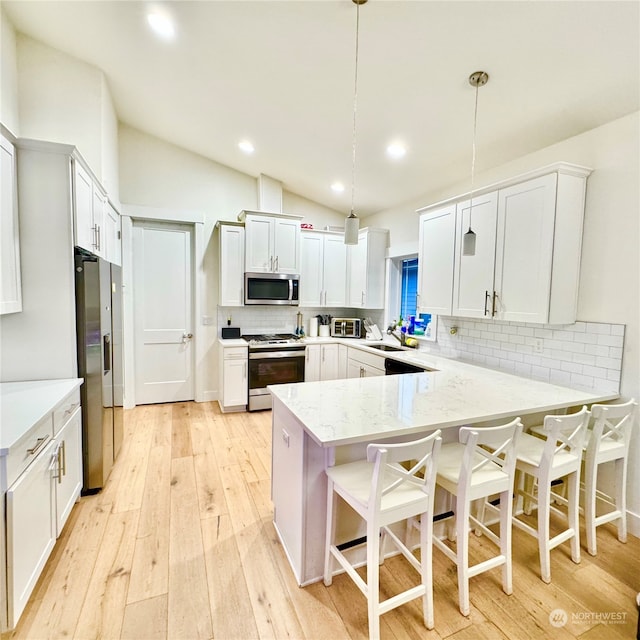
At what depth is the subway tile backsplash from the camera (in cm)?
231

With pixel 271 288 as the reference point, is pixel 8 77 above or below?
above

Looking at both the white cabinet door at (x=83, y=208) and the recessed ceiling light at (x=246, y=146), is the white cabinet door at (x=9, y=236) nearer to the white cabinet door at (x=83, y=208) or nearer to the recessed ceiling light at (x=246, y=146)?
the white cabinet door at (x=83, y=208)

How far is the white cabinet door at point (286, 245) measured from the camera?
4.48 metres

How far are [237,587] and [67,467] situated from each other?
1.25 m

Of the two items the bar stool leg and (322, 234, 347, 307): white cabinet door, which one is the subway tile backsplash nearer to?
the bar stool leg

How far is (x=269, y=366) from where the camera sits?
4.32 metres

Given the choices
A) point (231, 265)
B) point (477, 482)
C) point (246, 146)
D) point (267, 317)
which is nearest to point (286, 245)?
point (231, 265)

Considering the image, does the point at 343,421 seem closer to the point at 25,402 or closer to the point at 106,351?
the point at 25,402

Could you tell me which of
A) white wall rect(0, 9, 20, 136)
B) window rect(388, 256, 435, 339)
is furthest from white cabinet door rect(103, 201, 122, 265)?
window rect(388, 256, 435, 339)

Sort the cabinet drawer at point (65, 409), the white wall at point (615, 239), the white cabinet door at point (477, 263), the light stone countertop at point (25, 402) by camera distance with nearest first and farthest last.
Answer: the light stone countertop at point (25, 402), the cabinet drawer at point (65, 409), the white wall at point (615, 239), the white cabinet door at point (477, 263)

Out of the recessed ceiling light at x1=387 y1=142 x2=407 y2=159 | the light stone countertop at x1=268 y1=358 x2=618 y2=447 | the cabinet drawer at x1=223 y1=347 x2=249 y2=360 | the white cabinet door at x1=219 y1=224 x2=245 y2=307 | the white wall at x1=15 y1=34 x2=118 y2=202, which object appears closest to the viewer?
the light stone countertop at x1=268 y1=358 x2=618 y2=447

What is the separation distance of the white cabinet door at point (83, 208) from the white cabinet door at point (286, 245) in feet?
7.02

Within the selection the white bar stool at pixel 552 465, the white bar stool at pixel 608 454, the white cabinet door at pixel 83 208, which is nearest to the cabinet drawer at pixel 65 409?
the white cabinet door at pixel 83 208

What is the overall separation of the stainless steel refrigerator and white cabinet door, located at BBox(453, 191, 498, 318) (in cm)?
285
